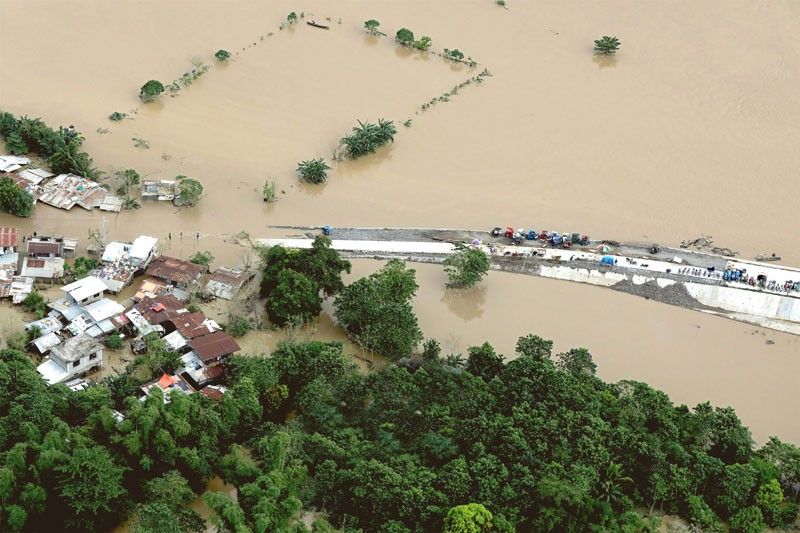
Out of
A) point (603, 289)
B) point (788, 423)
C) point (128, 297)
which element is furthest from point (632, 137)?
point (128, 297)

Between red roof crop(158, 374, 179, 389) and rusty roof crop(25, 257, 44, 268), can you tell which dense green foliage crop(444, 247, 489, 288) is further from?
rusty roof crop(25, 257, 44, 268)

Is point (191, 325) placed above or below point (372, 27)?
below

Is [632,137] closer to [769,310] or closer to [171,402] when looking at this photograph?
[769,310]

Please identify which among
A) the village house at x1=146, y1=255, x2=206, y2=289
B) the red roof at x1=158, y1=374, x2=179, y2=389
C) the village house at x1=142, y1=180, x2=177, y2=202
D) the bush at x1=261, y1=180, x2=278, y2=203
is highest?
the bush at x1=261, y1=180, x2=278, y2=203

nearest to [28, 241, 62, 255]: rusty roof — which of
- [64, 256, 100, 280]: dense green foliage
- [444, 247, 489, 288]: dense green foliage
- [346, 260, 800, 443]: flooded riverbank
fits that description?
[64, 256, 100, 280]: dense green foliage

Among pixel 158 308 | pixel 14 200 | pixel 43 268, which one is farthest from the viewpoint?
pixel 14 200

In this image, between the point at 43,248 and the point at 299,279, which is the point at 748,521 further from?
the point at 43,248

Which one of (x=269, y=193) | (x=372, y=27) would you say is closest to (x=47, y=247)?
(x=269, y=193)
